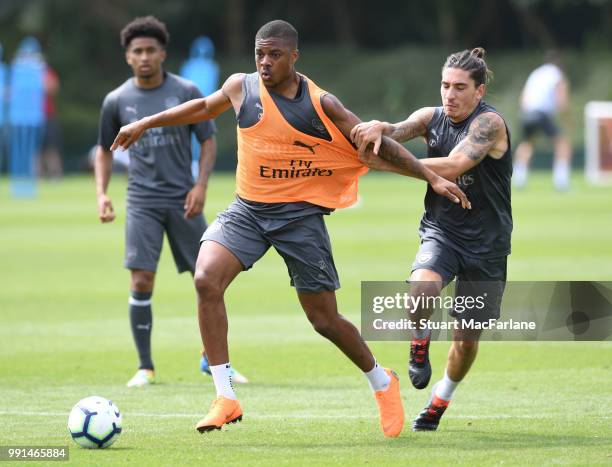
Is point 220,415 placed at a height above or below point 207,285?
below

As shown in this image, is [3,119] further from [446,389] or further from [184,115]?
[446,389]

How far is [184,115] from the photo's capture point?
8219mm

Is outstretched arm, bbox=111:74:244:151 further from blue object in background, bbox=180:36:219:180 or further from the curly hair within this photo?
blue object in background, bbox=180:36:219:180

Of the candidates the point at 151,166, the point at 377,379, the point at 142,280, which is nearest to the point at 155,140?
the point at 151,166

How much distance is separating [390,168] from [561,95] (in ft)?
82.1

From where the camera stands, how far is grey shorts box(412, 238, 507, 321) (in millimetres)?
7957

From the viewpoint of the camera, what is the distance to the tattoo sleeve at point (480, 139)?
7.86 m

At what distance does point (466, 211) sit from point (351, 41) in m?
45.6

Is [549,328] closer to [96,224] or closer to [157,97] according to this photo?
[157,97]

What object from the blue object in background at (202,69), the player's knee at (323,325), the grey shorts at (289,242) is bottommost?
the player's knee at (323,325)

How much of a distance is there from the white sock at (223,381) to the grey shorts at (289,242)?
0.63 m
